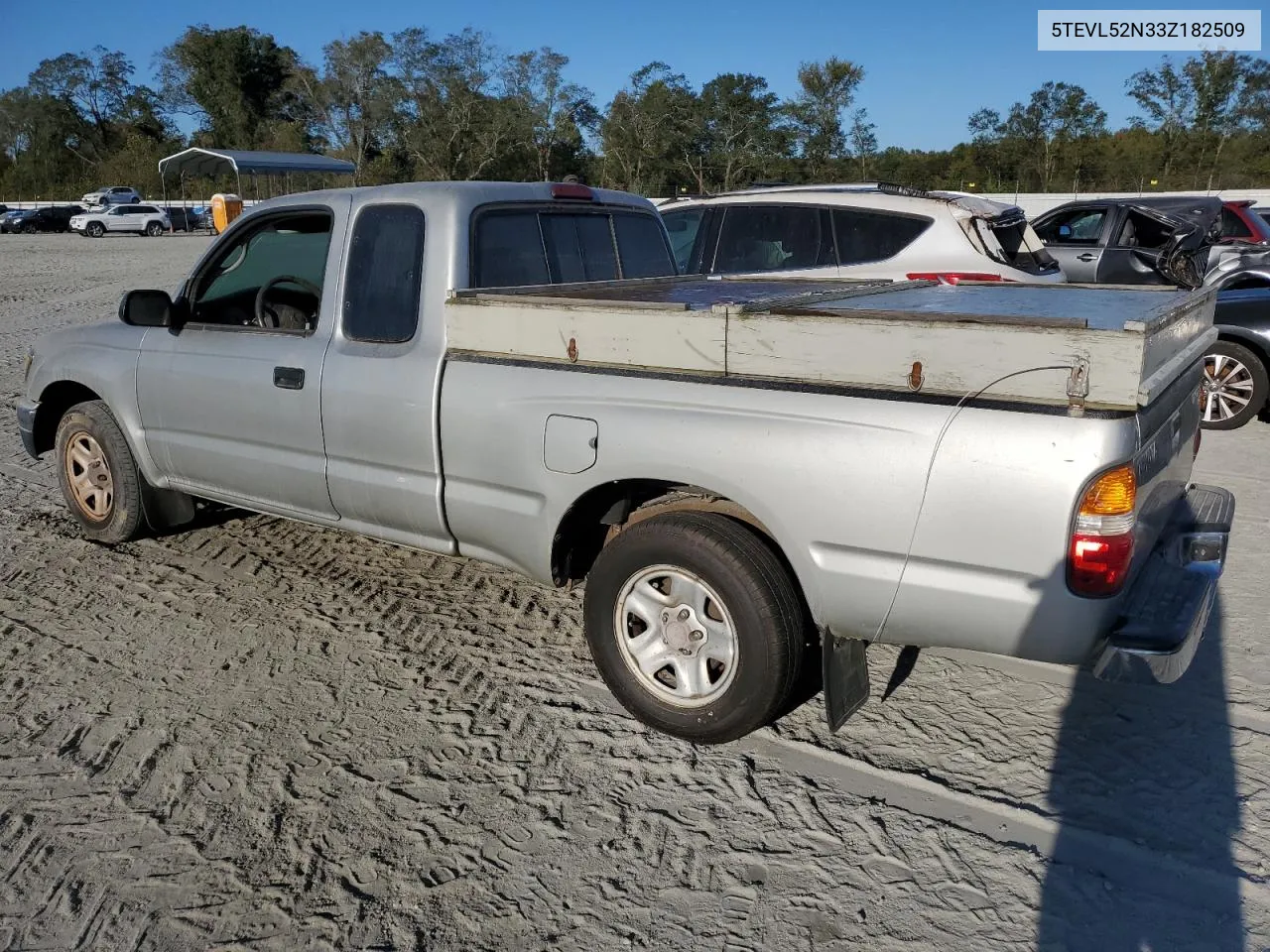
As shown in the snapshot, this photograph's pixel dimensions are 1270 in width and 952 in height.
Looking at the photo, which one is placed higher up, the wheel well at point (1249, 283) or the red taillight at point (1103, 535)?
the wheel well at point (1249, 283)

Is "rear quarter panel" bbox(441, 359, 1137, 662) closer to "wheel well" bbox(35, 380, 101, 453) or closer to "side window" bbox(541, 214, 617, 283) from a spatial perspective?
"side window" bbox(541, 214, 617, 283)

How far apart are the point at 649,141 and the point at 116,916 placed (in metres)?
55.3

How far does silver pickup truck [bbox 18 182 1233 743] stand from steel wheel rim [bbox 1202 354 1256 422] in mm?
4560

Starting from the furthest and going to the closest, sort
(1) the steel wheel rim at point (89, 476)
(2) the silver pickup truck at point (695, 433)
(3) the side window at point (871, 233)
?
(3) the side window at point (871, 233)
(1) the steel wheel rim at point (89, 476)
(2) the silver pickup truck at point (695, 433)

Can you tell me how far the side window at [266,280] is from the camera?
4719mm

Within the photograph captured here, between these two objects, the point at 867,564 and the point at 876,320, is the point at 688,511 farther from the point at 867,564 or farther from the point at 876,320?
the point at 876,320

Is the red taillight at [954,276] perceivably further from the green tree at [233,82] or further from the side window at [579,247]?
the green tree at [233,82]

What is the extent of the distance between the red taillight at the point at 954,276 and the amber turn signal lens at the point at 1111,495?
15.3 feet

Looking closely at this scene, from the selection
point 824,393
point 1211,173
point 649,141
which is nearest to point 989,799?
point 824,393

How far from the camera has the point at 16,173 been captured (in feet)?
218

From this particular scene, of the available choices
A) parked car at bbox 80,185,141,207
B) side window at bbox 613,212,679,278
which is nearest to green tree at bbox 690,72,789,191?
parked car at bbox 80,185,141,207

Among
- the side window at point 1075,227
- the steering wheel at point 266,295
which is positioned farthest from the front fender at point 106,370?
the side window at point 1075,227

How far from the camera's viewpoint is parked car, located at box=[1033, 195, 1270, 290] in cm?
963

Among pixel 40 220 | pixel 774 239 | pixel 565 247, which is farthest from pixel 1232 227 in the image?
pixel 40 220
